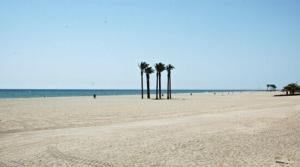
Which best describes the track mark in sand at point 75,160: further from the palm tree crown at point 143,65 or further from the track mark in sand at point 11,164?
the palm tree crown at point 143,65

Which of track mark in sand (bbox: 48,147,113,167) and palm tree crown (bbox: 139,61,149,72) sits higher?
palm tree crown (bbox: 139,61,149,72)

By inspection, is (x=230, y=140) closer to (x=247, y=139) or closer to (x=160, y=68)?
(x=247, y=139)

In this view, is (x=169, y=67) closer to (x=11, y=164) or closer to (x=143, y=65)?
(x=143, y=65)

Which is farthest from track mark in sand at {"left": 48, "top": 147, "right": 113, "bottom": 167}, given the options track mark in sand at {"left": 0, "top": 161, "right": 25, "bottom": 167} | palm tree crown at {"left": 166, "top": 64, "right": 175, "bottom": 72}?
palm tree crown at {"left": 166, "top": 64, "right": 175, "bottom": 72}

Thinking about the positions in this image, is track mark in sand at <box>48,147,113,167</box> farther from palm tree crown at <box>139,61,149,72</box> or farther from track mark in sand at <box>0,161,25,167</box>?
palm tree crown at <box>139,61,149,72</box>

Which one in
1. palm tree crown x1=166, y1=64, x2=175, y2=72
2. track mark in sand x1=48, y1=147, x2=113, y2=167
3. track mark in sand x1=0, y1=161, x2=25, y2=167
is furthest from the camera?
palm tree crown x1=166, y1=64, x2=175, y2=72

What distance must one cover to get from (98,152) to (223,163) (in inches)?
149

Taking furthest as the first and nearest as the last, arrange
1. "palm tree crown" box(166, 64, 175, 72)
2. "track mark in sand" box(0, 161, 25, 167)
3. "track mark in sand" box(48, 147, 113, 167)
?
"palm tree crown" box(166, 64, 175, 72) → "track mark in sand" box(48, 147, 113, 167) → "track mark in sand" box(0, 161, 25, 167)

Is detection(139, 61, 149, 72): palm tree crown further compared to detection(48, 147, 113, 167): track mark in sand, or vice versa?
detection(139, 61, 149, 72): palm tree crown

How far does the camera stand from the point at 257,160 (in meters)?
9.29

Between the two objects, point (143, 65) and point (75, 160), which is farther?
point (143, 65)

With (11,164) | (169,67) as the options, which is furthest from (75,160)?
(169,67)

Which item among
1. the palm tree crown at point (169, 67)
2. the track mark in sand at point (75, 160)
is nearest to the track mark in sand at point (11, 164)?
the track mark in sand at point (75, 160)

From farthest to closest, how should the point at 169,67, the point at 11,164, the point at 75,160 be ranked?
the point at 169,67, the point at 75,160, the point at 11,164
